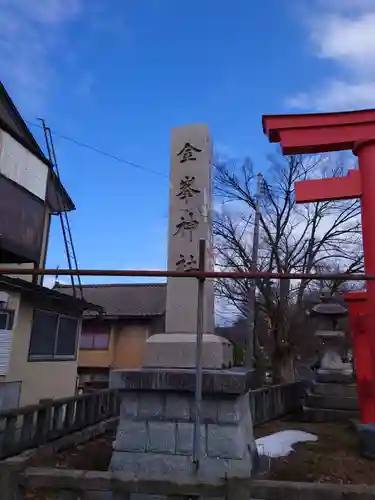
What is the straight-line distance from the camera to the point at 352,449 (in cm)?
750

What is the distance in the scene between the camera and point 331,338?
12.9 m

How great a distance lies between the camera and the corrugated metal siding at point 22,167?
947cm

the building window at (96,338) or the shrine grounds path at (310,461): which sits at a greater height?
the building window at (96,338)

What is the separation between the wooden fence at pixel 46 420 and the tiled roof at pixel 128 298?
12192mm

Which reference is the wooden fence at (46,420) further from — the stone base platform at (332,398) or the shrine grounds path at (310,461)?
the stone base platform at (332,398)

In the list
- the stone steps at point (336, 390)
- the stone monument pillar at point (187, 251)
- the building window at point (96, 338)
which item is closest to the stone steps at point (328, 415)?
the stone steps at point (336, 390)

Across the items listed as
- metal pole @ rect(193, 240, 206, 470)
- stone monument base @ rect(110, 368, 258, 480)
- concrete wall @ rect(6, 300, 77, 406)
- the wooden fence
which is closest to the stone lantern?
the wooden fence

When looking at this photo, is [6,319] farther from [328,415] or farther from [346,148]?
[328,415]

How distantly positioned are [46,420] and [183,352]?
3709mm

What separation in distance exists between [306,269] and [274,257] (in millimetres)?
1715

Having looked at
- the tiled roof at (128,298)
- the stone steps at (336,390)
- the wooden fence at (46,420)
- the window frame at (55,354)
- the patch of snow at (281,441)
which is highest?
the tiled roof at (128,298)

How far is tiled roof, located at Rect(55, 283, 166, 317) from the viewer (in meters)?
22.6

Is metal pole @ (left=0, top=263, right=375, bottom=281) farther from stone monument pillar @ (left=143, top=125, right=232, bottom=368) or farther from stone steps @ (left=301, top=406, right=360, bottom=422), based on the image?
stone steps @ (left=301, top=406, right=360, bottom=422)

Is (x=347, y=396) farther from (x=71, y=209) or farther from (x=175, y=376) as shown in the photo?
(x=71, y=209)
